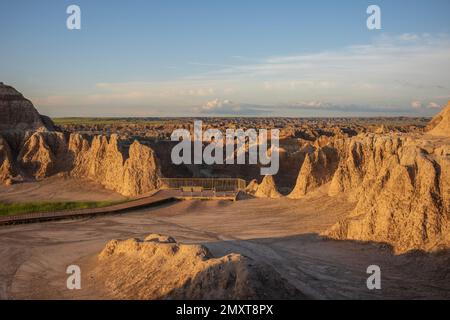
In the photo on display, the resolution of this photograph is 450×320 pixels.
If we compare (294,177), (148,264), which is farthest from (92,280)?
(294,177)

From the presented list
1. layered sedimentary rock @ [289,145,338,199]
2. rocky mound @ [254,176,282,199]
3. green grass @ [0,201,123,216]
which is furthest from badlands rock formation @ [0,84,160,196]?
layered sedimentary rock @ [289,145,338,199]

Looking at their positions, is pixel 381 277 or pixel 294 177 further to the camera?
pixel 294 177

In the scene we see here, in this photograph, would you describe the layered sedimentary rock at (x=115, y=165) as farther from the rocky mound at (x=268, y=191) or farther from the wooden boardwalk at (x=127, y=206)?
the rocky mound at (x=268, y=191)

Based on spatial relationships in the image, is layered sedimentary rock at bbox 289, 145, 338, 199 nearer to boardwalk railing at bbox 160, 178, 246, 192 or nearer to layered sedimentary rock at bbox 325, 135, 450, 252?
boardwalk railing at bbox 160, 178, 246, 192

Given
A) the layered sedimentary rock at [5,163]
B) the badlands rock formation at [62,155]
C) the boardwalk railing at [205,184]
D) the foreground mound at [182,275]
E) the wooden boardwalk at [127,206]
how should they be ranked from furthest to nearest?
the layered sedimentary rock at [5,163], the badlands rock formation at [62,155], the boardwalk railing at [205,184], the wooden boardwalk at [127,206], the foreground mound at [182,275]

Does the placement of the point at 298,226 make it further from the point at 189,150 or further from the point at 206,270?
the point at 189,150

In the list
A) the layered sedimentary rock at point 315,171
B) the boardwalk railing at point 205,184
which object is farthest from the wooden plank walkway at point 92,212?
the layered sedimentary rock at point 315,171
